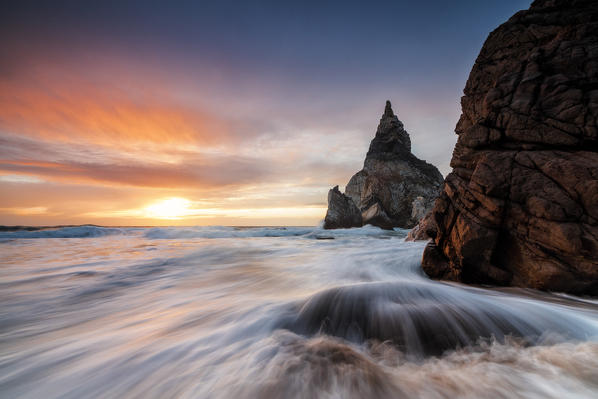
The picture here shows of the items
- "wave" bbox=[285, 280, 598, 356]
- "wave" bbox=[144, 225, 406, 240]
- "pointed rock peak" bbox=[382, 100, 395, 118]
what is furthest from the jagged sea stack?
"wave" bbox=[285, 280, 598, 356]

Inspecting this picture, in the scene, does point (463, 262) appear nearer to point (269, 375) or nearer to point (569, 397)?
point (569, 397)

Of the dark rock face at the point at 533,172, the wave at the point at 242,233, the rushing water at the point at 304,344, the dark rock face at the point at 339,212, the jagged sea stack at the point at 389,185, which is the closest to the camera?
the rushing water at the point at 304,344

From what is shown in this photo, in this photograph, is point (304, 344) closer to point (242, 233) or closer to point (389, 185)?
point (242, 233)

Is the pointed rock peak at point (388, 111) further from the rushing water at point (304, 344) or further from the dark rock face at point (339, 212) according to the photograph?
the rushing water at point (304, 344)

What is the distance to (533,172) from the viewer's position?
4.24 metres

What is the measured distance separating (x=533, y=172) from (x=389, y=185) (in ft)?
156

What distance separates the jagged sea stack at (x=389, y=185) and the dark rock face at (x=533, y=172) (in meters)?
40.5

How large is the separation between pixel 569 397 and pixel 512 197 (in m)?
3.61

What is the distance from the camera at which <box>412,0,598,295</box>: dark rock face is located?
12.3 ft

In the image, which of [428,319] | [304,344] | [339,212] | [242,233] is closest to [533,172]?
[428,319]

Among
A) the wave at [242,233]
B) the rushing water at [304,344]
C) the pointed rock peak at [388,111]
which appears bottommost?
the wave at [242,233]

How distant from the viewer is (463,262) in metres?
4.64

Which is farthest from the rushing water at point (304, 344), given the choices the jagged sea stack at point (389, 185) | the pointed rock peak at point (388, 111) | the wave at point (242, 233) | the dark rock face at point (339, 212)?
the pointed rock peak at point (388, 111)

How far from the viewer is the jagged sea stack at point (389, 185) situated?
46.2 m
